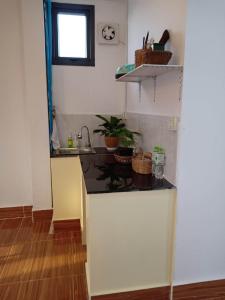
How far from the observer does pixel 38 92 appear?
243 cm

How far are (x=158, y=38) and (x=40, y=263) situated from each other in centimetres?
208

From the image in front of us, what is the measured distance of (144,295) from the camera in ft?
5.09

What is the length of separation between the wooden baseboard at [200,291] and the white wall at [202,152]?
1.6 inches

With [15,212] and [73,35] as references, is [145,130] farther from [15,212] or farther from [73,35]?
[15,212]

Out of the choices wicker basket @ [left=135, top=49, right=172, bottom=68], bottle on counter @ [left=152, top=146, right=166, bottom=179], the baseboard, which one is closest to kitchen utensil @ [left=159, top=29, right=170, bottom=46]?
wicker basket @ [left=135, top=49, right=172, bottom=68]

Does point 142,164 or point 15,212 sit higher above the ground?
point 142,164

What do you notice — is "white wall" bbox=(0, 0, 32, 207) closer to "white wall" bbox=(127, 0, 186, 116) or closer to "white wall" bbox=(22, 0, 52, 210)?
"white wall" bbox=(22, 0, 52, 210)

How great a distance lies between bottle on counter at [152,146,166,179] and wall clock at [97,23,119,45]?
162 cm

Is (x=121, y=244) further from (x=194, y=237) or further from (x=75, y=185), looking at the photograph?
(x=75, y=185)

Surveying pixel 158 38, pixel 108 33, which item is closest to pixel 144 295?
pixel 158 38

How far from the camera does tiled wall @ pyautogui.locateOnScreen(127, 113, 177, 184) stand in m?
1.53

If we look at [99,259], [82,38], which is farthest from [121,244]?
[82,38]

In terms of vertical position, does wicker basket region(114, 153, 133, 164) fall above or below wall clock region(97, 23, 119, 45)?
below

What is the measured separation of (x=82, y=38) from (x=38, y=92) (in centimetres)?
87
